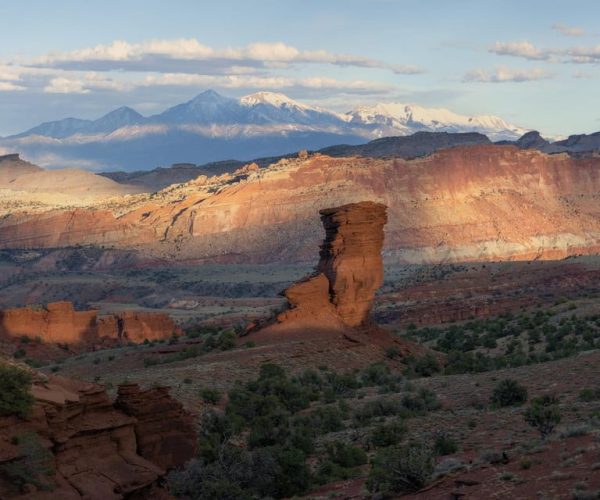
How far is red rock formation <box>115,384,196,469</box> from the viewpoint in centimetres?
2652

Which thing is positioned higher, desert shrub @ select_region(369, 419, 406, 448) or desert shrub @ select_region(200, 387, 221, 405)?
desert shrub @ select_region(369, 419, 406, 448)

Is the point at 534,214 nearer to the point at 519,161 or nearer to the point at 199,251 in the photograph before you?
the point at 519,161

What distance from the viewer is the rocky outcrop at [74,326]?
6156cm

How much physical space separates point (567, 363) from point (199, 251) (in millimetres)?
93290

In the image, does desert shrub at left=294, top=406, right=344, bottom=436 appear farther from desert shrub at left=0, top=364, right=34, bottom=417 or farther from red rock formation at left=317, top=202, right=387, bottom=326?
red rock formation at left=317, top=202, right=387, bottom=326

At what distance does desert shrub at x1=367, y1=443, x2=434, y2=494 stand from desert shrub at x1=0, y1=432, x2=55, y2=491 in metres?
5.64

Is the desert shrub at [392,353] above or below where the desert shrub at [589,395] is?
below

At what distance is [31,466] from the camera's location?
21984mm

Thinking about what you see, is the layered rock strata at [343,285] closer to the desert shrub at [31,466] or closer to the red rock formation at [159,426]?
the red rock formation at [159,426]

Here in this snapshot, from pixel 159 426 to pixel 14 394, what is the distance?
475 cm

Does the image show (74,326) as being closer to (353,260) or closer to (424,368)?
(353,260)

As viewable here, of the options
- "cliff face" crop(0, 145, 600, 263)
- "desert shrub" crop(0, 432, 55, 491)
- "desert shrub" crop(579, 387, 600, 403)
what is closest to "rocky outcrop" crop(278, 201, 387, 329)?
"desert shrub" crop(579, 387, 600, 403)

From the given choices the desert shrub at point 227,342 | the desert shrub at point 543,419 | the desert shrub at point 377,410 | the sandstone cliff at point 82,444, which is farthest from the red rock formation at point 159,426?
the desert shrub at point 227,342

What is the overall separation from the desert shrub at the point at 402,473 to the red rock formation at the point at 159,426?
4.74 meters
